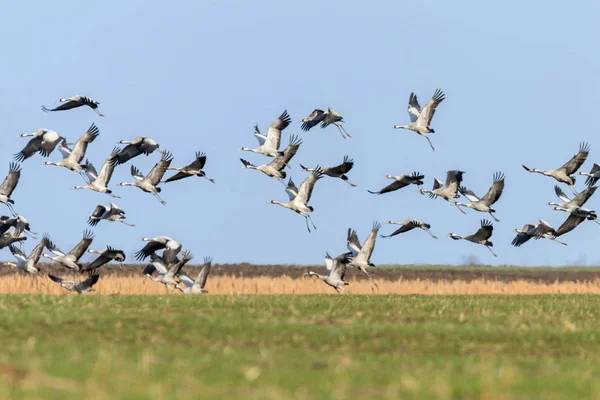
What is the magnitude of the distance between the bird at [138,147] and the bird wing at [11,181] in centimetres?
417

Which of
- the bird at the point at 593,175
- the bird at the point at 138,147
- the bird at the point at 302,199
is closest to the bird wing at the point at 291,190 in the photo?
the bird at the point at 302,199

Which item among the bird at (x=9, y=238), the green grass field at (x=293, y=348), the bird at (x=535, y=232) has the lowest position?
the green grass field at (x=293, y=348)

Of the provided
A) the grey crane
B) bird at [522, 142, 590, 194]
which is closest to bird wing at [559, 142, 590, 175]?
bird at [522, 142, 590, 194]

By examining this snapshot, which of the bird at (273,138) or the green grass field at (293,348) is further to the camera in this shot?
the bird at (273,138)

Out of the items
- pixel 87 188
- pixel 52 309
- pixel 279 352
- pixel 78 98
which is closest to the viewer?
pixel 279 352

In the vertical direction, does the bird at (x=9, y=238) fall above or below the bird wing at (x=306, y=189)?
below

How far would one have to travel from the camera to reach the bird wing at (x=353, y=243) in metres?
42.2

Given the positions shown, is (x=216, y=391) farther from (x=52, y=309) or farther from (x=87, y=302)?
(x=87, y=302)

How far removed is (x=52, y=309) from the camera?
24.6 m

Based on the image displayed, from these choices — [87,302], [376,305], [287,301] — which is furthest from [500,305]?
[87,302]

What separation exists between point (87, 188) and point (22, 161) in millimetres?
2717

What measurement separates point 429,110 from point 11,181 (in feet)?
46.2

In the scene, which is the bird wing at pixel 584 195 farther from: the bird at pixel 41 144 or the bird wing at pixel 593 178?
the bird at pixel 41 144

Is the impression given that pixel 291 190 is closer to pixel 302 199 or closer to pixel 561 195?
pixel 302 199
